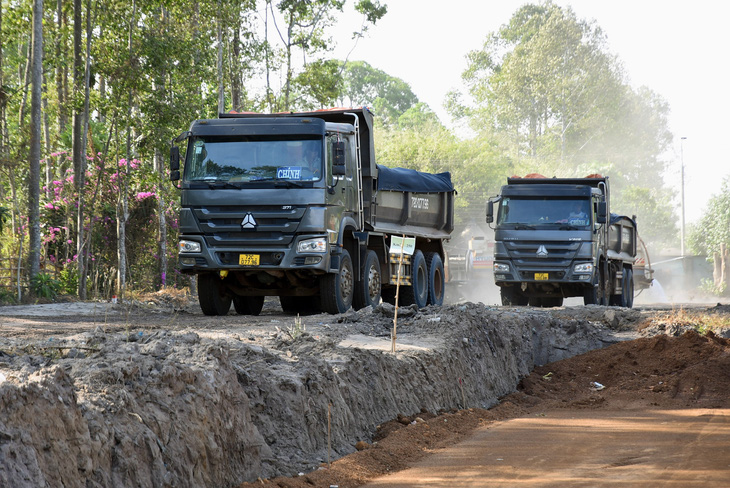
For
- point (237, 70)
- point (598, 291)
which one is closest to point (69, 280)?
point (237, 70)

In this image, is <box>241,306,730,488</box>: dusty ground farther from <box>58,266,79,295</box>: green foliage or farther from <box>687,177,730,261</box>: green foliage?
<box>687,177,730,261</box>: green foliage

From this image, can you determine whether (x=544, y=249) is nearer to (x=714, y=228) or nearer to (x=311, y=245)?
(x=311, y=245)

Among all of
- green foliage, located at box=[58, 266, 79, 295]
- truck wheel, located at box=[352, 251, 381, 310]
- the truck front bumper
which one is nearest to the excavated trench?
the truck front bumper

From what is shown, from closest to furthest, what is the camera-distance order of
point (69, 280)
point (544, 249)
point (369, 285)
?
1. point (369, 285)
2. point (69, 280)
3. point (544, 249)

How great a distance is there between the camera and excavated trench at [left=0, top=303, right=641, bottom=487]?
488 centimetres

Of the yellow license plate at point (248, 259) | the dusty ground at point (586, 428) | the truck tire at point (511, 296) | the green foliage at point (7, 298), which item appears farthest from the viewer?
the truck tire at point (511, 296)

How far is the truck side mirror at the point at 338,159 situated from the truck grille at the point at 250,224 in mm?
803

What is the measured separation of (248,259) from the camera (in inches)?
560

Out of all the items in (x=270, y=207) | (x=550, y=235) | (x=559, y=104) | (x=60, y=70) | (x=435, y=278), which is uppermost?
(x=559, y=104)

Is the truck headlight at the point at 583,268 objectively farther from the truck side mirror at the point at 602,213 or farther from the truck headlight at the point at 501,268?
the truck headlight at the point at 501,268

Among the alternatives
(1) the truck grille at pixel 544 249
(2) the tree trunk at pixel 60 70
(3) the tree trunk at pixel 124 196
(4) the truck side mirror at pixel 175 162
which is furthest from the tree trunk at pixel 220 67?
(1) the truck grille at pixel 544 249

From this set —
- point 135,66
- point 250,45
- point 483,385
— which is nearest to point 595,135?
point 250,45

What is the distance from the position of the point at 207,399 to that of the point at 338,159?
8.29 metres

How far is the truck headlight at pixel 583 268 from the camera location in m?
21.1
